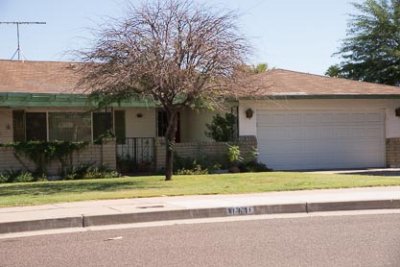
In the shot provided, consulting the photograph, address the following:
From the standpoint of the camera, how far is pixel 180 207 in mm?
12016

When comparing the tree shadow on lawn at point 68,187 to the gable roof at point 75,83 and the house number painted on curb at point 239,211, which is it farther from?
the house number painted on curb at point 239,211

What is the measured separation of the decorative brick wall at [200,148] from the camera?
74.4 feet

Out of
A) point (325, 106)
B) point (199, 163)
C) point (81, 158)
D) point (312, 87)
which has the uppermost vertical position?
point (312, 87)

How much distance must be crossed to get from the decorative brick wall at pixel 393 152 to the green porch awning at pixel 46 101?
9.61 m

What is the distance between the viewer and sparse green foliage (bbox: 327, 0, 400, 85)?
3484 centimetres

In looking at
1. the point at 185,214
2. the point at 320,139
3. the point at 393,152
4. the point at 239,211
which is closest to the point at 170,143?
the point at 239,211

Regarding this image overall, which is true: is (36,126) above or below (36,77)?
below

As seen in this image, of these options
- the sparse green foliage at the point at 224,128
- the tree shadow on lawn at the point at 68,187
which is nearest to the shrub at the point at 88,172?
the tree shadow on lawn at the point at 68,187

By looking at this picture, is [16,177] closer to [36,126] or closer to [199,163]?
[36,126]

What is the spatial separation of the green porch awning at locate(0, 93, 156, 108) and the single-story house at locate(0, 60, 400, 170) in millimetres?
680

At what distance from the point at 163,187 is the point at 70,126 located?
8.91m

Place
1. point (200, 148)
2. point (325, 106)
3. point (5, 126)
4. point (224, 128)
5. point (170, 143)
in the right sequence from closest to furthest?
point (170, 143) < point (200, 148) < point (5, 126) < point (224, 128) < point (325, 106)

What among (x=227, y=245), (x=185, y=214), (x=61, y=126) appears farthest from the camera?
(x=61, y=126)

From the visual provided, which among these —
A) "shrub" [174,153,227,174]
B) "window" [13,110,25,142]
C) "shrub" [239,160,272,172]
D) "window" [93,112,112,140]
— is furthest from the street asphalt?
"window" [93,112,112,140]
